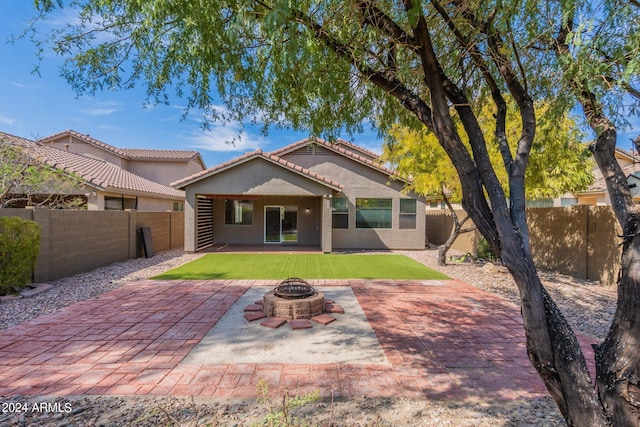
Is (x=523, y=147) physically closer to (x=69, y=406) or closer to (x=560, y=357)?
(x=560, y=357)

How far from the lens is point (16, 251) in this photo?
712cm

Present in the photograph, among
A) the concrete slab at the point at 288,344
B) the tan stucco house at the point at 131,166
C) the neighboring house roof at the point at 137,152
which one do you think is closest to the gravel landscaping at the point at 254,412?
the concrete slab at the point at 288,344

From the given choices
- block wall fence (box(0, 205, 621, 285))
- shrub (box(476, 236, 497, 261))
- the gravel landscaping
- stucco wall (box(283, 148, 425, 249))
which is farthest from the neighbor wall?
the gravel landscaping

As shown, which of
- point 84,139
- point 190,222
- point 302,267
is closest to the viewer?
point 302,267

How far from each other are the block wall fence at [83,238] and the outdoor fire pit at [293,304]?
6.85 meters

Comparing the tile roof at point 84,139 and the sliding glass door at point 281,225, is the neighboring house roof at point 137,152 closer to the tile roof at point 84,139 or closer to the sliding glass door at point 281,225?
the tile roof at point 84,139

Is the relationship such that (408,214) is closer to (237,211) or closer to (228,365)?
(237,211)

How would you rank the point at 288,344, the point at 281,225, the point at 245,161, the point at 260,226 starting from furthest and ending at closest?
the point at 281,225 < the point at 260,226 < the point at 245,161 < the point at 288,344

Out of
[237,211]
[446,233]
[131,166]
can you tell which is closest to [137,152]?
[131,166]

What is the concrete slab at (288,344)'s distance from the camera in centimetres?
435

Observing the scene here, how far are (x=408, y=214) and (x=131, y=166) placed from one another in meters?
23.5

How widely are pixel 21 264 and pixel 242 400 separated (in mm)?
7288

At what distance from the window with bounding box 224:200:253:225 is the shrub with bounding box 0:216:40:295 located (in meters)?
10.5

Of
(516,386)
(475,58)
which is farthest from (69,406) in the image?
(475,58)
